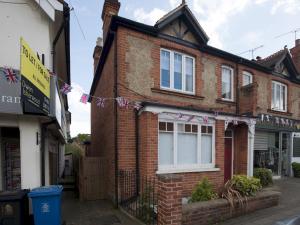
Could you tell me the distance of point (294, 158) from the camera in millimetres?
15555

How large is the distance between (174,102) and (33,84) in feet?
18.8

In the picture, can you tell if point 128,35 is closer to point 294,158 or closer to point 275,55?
point 275,55

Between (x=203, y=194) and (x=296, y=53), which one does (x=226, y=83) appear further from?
(x=296, y=53)

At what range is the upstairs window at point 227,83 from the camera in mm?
11914

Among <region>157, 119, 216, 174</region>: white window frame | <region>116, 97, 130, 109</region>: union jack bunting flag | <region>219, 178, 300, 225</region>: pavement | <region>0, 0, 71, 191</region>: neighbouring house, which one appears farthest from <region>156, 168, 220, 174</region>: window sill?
<region>0, 0, 71, 191</region>: neighbouring house

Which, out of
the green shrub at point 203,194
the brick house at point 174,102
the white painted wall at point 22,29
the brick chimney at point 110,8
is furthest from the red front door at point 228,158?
the white painted wall at point 22,29

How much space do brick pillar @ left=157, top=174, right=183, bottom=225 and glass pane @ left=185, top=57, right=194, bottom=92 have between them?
569 cm

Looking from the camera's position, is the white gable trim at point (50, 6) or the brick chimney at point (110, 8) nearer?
the white gable trim at point (50, 6)

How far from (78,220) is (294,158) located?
14275mm

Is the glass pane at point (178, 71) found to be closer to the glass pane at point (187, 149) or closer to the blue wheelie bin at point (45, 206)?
the glass pane at point (187, 149)

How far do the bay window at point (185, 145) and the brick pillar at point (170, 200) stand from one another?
303 cm

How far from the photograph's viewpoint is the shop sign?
226 inches

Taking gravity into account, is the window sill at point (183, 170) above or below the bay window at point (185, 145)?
below

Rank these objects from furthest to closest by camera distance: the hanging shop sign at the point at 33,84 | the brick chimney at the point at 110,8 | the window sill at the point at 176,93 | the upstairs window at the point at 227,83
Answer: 1. the upstairs window at the point at 227,83
2. the brick chimney at the point at 110,8
3. the window sill at the point at 176,93
4. the hanging shop sign at the point at 33,84
